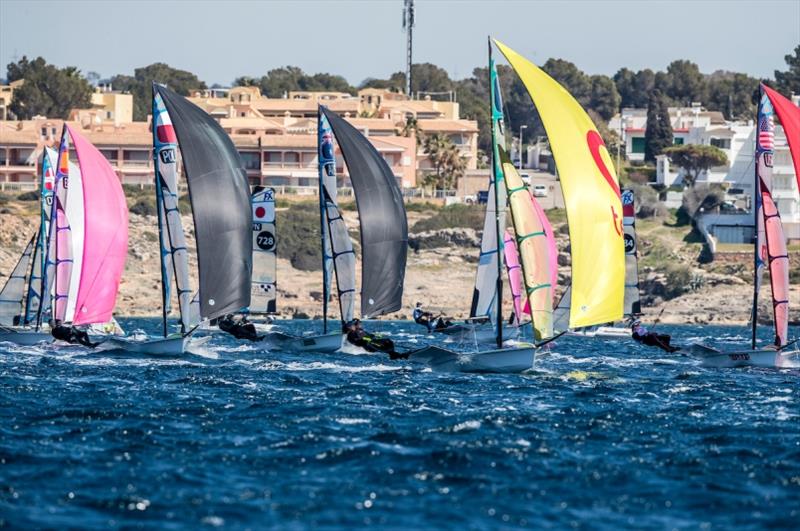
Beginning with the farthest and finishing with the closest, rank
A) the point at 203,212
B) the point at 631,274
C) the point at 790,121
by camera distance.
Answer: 1. the point at 631,274
2. the point at 203,212
3. the point at 790,121

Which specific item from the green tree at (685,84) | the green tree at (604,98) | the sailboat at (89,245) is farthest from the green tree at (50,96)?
the sailboat at (89,245)

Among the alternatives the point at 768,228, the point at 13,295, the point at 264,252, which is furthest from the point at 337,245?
the point at 13,295

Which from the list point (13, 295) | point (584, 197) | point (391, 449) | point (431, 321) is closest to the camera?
point (391, 449)

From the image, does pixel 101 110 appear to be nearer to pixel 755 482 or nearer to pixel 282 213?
pixel 282 213

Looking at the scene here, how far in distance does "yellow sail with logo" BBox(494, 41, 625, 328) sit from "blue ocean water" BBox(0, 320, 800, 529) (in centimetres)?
218

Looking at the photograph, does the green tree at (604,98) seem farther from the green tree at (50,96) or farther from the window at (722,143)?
A: the green tree at (50,96)

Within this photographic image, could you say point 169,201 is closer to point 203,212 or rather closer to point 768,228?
point 203,212

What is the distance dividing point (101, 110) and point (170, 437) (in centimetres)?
11567

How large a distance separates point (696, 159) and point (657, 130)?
15.5 metres

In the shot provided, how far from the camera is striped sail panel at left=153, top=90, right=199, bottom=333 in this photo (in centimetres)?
4356

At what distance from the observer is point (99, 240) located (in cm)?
4638

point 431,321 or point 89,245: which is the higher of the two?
point 89,245

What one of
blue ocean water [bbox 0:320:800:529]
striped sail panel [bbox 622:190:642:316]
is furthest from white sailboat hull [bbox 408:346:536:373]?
striped sail panel [bbox 622:190:642:316]

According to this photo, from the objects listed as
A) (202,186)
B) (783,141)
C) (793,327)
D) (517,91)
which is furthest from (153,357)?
(517,91)
